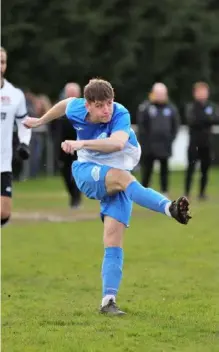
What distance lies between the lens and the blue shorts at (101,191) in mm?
8391

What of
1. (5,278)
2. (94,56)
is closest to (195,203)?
(5,278)

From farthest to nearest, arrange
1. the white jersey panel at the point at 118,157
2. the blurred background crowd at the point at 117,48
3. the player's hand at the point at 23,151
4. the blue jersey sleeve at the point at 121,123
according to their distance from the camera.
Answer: the blurred background crowd at the point at 117,48 → the player's hand at the point at 23,151 → the white jersey panel at the point at 118,157 → the blue jersey sleeve at the point at 121,123

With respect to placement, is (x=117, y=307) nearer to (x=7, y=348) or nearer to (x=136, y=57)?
(x=7, y=348)

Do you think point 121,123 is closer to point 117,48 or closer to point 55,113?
point 55,113

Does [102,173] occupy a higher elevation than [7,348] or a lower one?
higher

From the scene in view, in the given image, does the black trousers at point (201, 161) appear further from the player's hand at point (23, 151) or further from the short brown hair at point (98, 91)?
the short brown hair at point (98, 91)

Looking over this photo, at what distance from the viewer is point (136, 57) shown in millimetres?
38281

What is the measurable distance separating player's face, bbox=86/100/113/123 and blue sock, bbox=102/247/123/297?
1047 millimetres

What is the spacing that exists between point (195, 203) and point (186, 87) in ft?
66.7

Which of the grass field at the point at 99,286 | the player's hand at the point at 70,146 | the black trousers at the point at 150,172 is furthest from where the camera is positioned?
the black trousers at the point at 150,172

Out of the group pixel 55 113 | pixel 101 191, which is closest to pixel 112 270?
pixel 101 191

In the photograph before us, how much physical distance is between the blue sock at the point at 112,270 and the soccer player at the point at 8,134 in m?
2.88

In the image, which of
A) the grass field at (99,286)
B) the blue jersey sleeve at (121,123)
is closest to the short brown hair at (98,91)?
the blue jersey sleeve at (121,123)

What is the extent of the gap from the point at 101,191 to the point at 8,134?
3.16 m
